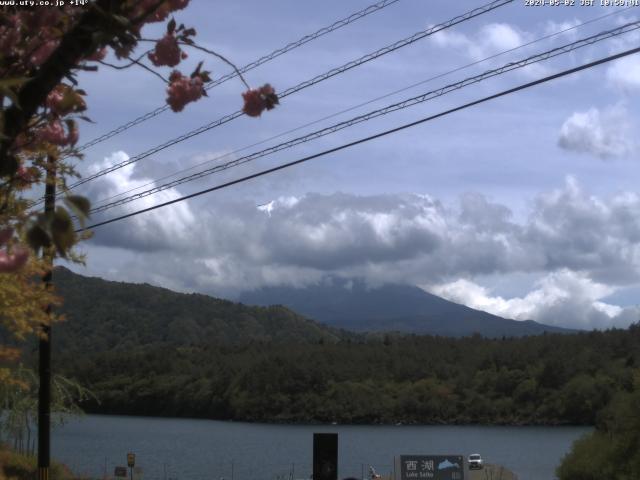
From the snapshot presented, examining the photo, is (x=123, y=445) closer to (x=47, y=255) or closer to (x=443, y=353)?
(x=443, y=353)

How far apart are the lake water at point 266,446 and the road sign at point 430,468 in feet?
75.6

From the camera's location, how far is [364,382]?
119 meters

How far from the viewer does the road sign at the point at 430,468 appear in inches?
1083

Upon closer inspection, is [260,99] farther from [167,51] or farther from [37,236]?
[37,236]

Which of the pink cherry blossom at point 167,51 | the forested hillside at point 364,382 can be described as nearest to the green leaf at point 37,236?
the pink cherry blossom at point 167,51

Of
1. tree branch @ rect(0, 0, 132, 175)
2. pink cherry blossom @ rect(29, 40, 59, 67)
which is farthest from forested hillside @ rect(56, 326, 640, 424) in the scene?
tree branch @ rect(0, 0, 132, 175)

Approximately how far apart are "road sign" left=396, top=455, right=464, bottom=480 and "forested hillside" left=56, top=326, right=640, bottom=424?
78.9m

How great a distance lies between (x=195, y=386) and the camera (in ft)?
393

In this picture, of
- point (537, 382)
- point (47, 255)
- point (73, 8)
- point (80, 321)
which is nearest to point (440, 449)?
point (537, 382)

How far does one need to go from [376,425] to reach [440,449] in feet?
100

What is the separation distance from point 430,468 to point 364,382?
91824 millimetres

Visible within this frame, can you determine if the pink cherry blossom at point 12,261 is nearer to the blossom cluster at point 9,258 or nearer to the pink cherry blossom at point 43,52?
the blossom cluster at point 9,258

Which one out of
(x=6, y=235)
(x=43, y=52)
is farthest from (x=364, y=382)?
(x=6, y=235)

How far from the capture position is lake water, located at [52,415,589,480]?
204ft
